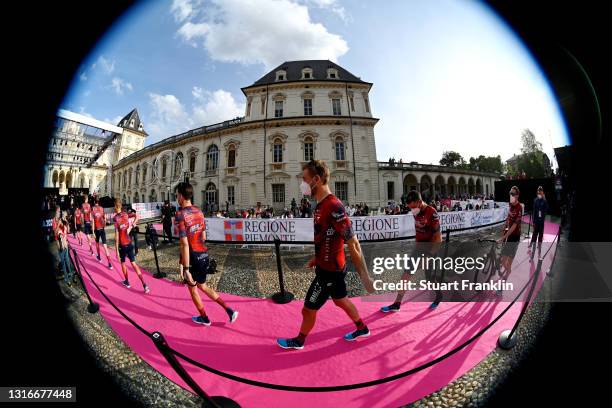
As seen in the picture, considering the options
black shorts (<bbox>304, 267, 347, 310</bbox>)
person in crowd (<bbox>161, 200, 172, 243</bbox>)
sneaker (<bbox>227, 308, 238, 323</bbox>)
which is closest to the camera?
black shorts (<bbox>304, 267, 347, 310</bbox>)

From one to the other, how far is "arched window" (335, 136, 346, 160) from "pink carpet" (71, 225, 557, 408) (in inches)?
73.2

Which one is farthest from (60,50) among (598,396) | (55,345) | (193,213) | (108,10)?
(598,396)

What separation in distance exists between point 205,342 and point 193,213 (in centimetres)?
125

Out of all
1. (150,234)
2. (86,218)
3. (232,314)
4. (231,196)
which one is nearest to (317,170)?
(231,196)

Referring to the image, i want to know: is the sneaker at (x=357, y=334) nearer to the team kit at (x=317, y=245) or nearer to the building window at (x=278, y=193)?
the team kit at (x=317, y=245)

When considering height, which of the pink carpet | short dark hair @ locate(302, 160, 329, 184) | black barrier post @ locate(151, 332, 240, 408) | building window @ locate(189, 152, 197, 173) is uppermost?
building window @ locate(189, 152, 197, 173)

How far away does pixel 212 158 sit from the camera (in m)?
2.99

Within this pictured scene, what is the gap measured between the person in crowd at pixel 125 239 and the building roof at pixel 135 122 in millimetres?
925

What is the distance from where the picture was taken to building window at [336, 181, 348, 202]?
284 centimetres

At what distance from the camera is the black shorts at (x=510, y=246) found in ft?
11.6

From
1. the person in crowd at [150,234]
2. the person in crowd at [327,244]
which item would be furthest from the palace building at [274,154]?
the person in crowd at [327,244]

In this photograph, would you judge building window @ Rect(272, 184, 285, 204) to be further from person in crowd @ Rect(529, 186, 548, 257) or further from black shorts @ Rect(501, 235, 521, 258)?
black shorts @ Rect(501, 235, 521, 258)

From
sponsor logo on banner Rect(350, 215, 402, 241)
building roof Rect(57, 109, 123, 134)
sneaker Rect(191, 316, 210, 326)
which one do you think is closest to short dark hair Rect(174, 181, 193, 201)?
building roof Rect(57, 109, 123, 134)

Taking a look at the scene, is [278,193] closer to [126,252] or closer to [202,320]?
[202,320]
